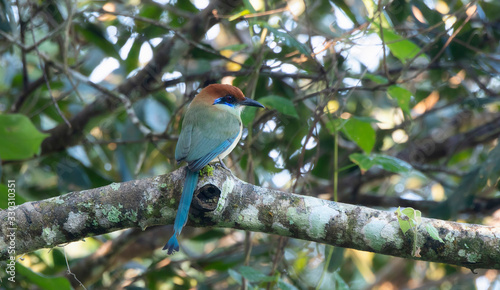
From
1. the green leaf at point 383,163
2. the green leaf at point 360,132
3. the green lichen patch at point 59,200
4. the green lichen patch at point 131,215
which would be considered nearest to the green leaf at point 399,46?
the green leaf at point 360,132

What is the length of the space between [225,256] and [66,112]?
6.95 ft

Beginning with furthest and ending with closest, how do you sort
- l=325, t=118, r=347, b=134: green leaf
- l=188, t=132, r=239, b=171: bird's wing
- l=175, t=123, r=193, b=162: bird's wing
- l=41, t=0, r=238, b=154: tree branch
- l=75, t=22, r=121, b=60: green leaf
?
l=75, t=22, r=121, b=60: green leaf < l=41, t=0, r=238, b=154: tree branch < l=325, t=118, r=347, b=134: green leaf < l=175, t=123, r=193, b=162: bird's wing < l=188, t=132, r=239, b=171: bird's wing

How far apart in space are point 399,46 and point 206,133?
1.41 metres

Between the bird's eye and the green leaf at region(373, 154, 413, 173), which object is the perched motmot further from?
the green leaf at region(373, 154, 413, 173)

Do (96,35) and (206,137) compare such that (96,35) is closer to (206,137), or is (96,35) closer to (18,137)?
(18,137)

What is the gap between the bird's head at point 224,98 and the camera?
11.6 feet

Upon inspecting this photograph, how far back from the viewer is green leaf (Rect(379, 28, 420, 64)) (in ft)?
10.8

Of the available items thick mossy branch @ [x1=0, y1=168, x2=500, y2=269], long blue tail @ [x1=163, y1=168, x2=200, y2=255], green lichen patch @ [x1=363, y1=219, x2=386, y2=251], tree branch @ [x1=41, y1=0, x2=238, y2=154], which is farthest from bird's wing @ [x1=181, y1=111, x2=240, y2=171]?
tree branch @ [x1=41, y1=0, x2=238, y2=154]

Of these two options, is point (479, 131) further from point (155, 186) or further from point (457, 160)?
point (155, 186)

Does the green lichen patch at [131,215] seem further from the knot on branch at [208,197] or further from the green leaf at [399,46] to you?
the green leaf at [399,46]

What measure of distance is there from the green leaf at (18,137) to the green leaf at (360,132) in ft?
6.28

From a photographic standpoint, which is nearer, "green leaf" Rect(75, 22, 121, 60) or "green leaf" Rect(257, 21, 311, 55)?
"green leaf" Rect(257, 21, 311, 55)

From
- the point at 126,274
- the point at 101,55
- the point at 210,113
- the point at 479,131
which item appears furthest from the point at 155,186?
the point at 479,131

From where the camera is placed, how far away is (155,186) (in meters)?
2.40
